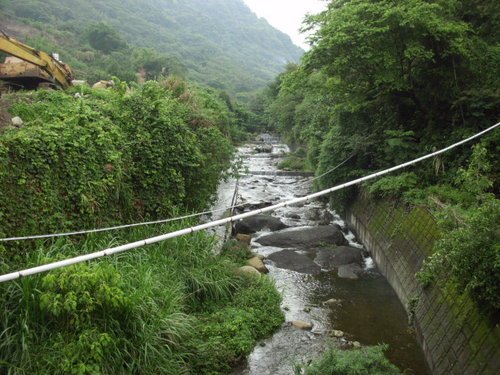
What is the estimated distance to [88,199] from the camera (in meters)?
7.57

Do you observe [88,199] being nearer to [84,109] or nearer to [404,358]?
[84,109]

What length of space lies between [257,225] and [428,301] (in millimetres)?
8760

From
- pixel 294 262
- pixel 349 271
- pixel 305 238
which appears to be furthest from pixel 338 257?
pixel 305 238

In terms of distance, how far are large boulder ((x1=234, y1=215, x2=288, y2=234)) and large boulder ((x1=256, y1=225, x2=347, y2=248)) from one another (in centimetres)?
110

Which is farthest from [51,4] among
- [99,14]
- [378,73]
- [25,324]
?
[25,324]

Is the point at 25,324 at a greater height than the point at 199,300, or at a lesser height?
greater

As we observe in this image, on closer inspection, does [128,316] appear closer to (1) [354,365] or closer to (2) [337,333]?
(1) [354,365]

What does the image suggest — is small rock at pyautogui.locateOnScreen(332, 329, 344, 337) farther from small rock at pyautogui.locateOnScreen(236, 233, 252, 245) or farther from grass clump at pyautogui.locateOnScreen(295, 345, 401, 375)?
small rock at pyautogui.locateOnScreen(236, 233, 252, 245)

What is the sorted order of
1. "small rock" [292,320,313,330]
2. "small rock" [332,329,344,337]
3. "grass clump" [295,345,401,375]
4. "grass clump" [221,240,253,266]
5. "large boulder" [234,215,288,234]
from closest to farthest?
"grass clump" [295,345,401,375], "small rock" [332,329,344,337], "small rock" [292,320,313,330], "grass clump" [221,240,253,266], "large boulder" [234,215,288,234]

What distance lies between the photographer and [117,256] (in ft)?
23.8

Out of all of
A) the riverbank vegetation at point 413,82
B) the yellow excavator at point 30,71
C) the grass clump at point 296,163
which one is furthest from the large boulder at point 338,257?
→ the grass clump at point 296,163

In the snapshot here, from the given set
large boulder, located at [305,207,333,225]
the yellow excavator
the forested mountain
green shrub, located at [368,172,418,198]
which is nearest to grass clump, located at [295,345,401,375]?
green shrub, located at [368,172,418,198]

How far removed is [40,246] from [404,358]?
653cm

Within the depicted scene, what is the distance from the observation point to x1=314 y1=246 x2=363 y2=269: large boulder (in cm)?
1209
